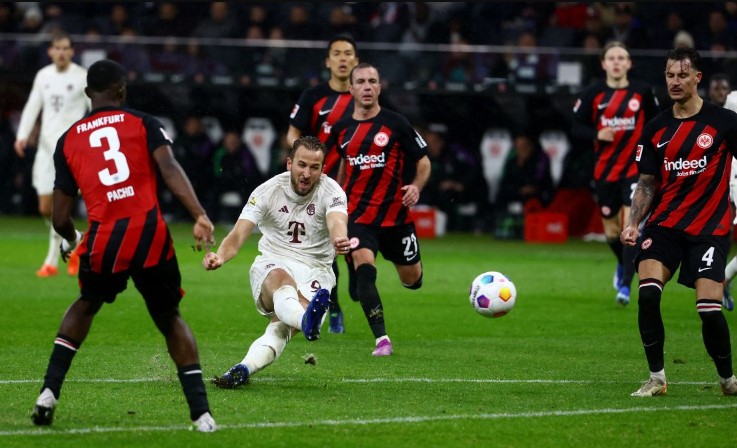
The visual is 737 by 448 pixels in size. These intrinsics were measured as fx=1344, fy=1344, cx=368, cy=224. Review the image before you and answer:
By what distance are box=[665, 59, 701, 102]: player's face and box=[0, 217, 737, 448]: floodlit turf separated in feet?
6.40

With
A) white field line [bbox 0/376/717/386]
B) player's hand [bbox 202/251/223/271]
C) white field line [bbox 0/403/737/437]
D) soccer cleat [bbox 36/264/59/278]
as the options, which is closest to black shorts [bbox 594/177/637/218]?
white field line [bbox 0/376/717/386]

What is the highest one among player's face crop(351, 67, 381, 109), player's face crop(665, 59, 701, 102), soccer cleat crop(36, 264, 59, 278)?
player's face crop(665, 59, 701, 102)

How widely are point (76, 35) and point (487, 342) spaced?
13681 millimetres

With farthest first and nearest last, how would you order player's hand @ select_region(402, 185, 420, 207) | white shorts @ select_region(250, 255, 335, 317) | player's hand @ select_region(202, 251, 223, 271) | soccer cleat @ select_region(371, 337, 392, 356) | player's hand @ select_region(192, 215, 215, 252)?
player's hand @ select_region(402, 185, 420, 207)
soccer cleat @ select_region(371, 337, 392, 356)
white shorts @ select_region(250, 255, 335, 317)
player's hand @ select_region(202, 251, 223, 271)
player's hand @ select_region(192, 215, 215, 252)

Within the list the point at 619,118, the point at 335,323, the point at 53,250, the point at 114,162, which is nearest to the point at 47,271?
the point at 53,250

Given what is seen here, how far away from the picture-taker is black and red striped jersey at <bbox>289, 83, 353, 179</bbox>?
39.8 feet

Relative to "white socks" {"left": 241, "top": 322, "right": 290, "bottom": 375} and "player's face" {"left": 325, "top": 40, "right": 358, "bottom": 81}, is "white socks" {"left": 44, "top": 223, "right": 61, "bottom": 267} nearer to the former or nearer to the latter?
"player's face" {"left": 325, "top": 40, "right": 358, "bottom": 81}

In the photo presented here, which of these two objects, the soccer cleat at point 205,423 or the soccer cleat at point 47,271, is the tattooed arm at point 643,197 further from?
the soccer cleat at point 47,271

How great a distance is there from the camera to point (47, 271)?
16391mm

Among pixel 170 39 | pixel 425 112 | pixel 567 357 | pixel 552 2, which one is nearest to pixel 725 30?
pixel 552 2

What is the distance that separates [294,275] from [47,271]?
7.94 metres

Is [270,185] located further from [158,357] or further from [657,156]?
[657,156]

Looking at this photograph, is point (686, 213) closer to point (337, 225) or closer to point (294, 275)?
point (337, 225)

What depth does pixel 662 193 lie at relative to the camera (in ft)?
29.0
